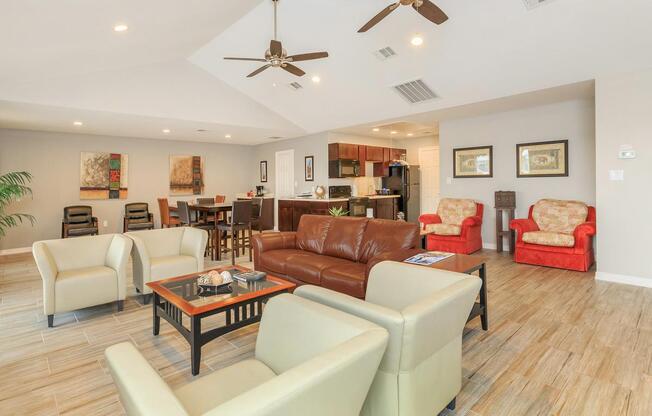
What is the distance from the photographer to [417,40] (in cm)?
443

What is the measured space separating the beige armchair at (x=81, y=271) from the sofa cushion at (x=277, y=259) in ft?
4.48

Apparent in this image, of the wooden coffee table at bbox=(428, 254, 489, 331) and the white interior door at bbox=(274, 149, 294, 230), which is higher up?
the white interior door at bbox=(274, 149, 294, 230)

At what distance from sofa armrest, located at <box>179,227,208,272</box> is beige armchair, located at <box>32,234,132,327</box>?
0.70 m

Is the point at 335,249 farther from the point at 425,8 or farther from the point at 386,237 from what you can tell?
the point at 425,8

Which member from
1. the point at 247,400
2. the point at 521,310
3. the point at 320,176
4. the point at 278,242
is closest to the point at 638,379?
the point at 521,310

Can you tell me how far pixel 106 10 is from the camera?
10.6 feet

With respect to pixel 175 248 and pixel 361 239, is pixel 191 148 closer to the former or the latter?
pixel 175 248

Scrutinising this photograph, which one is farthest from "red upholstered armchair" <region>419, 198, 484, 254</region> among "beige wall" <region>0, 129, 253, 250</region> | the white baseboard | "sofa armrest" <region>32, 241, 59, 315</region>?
the white baseboard

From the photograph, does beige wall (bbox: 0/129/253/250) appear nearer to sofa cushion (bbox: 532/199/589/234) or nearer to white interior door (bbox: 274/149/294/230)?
white interior door (bbox: 274/149/294/230)

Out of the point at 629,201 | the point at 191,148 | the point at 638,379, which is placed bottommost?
the point at 638,379

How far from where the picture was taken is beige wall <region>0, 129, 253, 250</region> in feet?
22.7

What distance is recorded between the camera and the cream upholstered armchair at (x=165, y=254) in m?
3.63

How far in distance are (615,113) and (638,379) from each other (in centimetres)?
339

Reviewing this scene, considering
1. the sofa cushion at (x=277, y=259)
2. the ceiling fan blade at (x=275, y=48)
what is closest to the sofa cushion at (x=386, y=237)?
the sofa cushion at (x=277, y=259)
